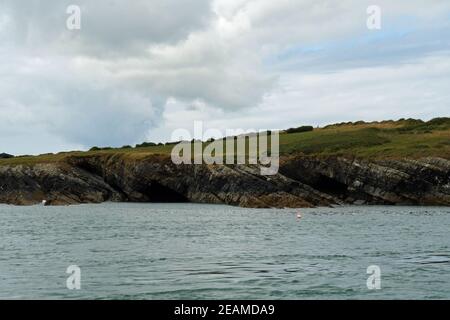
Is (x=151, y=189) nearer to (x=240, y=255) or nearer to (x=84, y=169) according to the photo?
(x=84, y=169)

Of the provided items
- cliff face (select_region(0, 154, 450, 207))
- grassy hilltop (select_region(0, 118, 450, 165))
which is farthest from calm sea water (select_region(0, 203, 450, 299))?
grassy hilltop (select_region(0, 118, 450, 165))

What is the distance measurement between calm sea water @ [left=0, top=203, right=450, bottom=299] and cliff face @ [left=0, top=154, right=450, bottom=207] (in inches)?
2118

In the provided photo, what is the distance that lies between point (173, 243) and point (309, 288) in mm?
25273

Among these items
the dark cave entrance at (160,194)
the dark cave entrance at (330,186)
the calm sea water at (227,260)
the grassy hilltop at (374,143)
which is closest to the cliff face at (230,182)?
the dark cave entrance at (160,194)

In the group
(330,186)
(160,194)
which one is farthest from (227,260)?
(160,194)

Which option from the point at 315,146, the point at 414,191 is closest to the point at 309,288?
the point at 414,191

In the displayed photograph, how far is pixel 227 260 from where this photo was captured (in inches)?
1817

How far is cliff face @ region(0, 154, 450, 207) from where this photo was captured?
434 feet

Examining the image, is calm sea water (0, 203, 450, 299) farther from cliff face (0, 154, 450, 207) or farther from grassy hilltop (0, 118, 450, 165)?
grassy hilltop (0, 118, 450, 165)

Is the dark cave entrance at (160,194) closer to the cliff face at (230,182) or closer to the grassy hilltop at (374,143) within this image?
the cliff face at (230,182)

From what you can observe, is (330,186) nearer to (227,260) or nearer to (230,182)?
(230,182)

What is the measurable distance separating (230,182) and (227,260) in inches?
3824

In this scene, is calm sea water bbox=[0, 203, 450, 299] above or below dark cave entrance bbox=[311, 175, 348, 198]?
below

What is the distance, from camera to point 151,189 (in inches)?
6422
